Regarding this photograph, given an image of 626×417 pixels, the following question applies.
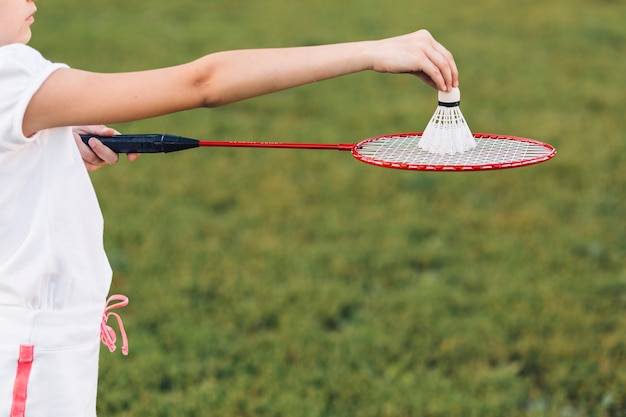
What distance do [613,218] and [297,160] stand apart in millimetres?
1928

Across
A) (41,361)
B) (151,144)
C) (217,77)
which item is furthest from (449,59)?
(41,361)

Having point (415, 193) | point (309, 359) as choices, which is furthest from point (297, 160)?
point (309, 359)

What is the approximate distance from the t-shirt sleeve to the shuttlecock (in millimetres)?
855

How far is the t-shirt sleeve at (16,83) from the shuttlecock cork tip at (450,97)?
833mm

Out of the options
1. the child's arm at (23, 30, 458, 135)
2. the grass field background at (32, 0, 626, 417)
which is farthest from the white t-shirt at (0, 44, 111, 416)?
the grass field background at (32, 0, 626, 417)

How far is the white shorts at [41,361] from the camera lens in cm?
190

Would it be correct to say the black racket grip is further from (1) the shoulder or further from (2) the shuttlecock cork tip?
(2) the shuttlecock cork tip

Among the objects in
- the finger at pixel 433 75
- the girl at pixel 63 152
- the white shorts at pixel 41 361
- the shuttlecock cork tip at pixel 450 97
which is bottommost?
the white shorts at pixel 41 361

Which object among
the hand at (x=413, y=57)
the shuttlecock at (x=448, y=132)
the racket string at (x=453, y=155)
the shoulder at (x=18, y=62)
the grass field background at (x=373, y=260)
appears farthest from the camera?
the grass field background at (x=373, y=260)

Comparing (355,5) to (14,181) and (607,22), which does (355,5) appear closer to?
(607,22)

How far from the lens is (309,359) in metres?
3.83

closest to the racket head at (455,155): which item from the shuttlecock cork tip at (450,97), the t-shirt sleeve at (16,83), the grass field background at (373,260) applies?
the shuttlecock cork tip at (450,97)

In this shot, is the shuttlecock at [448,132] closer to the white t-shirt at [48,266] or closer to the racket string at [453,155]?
the racket string at [453,155]

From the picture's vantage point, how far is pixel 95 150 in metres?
2.16
